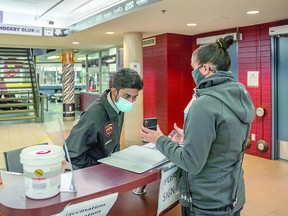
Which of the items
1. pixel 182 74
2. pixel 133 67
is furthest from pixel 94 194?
pixel 182 74

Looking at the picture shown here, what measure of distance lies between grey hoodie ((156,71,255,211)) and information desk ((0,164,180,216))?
0.25 m

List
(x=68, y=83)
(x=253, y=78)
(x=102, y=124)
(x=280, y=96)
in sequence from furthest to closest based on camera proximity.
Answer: (x=68, y=83), (x=253, y=78), (x=280, y=96), (x=102, y=124)

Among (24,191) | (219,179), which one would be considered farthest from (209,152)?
(24,191)

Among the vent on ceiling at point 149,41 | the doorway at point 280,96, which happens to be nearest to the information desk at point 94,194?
the doorway at point 280,96

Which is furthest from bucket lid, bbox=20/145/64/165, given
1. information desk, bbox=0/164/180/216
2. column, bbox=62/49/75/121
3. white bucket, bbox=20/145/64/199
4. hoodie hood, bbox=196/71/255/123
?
column, bbox=62/49/75/121

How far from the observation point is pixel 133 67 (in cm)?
655

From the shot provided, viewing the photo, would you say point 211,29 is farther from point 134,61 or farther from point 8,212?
point 8,212

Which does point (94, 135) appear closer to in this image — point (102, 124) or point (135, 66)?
point (102, 124)

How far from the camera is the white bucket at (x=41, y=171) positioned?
3.84ft

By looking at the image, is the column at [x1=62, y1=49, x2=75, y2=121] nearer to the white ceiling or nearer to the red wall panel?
the white ceiling

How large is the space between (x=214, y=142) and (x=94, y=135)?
81 cm

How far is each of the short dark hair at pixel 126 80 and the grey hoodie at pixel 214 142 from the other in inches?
22.4

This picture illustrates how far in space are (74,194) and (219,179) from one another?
722mm

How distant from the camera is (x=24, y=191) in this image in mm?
1307
